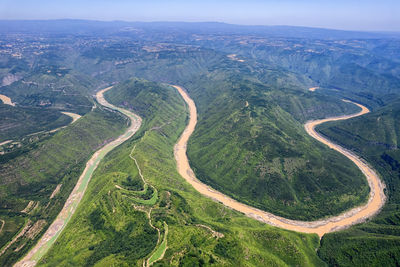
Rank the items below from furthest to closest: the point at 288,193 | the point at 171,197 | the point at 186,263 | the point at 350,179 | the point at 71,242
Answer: the point at 350,179
the point at 288,193
the point at 171,197
the point at 71,242
the point at 186,263

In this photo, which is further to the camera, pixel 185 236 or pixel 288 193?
pixel 288 193

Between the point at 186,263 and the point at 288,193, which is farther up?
the point at 186,263

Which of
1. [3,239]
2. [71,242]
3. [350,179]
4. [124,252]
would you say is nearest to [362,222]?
[350,179]

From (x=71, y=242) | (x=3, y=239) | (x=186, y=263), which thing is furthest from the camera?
(x=3, y=239)

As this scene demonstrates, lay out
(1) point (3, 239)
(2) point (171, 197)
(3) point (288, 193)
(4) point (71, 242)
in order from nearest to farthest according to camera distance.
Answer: (4) point (71, 242) < (1) point (3, 239) < (2) point (171, 197) < (3) point (288, 193)

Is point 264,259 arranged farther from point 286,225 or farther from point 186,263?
point 286,225

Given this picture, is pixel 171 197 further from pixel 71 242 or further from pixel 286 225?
pixel 286 225

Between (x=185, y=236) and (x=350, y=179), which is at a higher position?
(x=185, y=236)

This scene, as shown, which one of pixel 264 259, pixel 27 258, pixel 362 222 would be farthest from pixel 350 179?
pixel 27 258

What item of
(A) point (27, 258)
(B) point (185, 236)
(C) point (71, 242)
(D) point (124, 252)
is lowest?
(A) point (27, 258)
